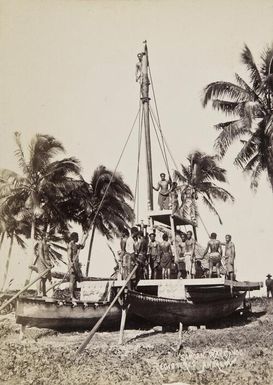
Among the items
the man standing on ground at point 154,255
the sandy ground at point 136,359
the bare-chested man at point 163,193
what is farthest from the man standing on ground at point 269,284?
the sandy ground at point 136,359

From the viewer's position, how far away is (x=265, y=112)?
15352 millimetres

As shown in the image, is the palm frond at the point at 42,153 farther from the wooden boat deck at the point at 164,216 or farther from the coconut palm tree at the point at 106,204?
the wooden boat deck at the point at 164,216

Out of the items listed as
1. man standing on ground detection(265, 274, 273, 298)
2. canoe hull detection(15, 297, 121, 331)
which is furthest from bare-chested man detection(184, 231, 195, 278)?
man standing on ground detection(265, 274, 273, 298)

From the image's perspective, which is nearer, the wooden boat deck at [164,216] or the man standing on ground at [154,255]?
the man standing on ground at [154,255]

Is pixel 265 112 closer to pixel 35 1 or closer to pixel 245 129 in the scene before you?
pixel 245 129

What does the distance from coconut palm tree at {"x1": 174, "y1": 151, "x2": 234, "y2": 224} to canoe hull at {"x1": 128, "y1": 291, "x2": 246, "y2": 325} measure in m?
12.2

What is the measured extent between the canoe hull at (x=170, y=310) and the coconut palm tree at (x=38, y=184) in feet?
23.8

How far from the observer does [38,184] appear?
→ 18016mm

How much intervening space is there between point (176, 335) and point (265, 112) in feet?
26.1

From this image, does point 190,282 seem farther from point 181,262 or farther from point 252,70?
point 252,70

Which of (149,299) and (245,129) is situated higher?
(245,129)

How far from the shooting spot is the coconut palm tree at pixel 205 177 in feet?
78.7

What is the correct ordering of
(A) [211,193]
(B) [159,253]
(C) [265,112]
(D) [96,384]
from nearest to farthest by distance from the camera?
(D) [96,384] → (B) [159,253] → (C) [265,112] → (A) [211,193]

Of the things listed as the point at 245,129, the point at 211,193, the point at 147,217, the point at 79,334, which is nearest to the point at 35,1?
the point at 147,217
